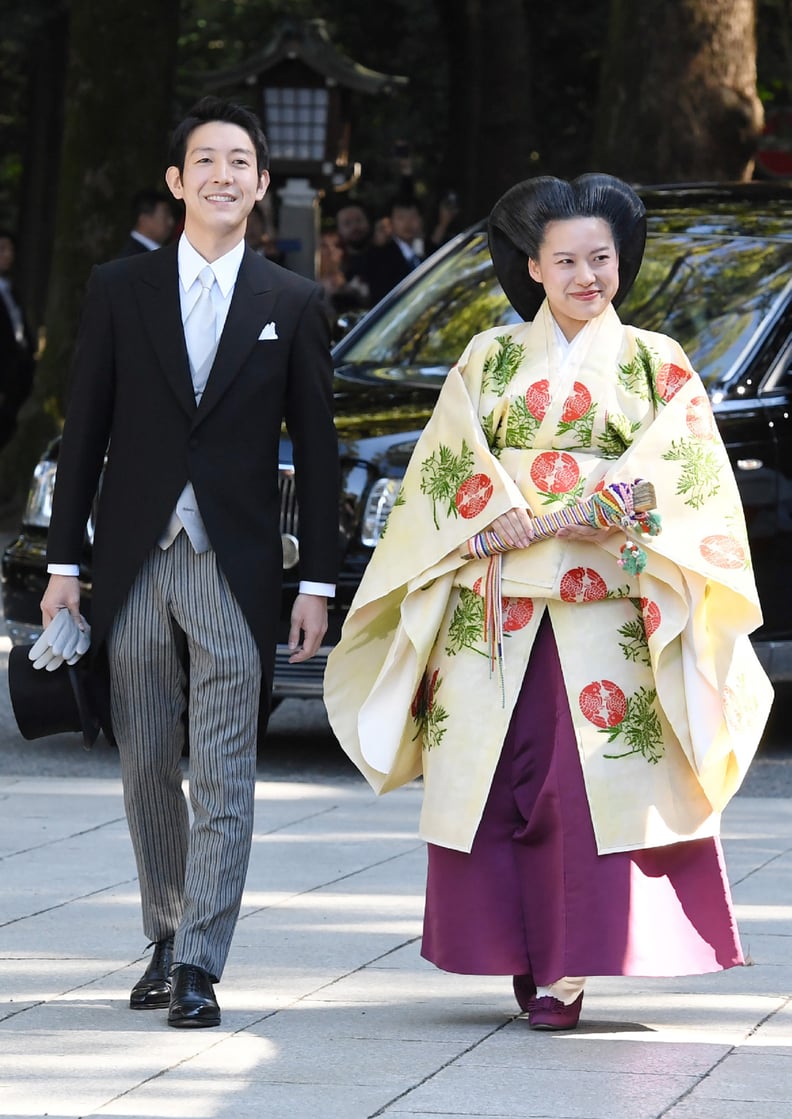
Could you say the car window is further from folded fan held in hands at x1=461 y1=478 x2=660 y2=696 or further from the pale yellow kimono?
folded fan held in hands at x1=461 y1=478 x2=660 y2=696

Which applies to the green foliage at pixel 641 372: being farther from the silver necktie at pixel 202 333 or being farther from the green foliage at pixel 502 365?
the silver necktie at pixel 202 333

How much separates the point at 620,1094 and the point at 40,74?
27661 mm

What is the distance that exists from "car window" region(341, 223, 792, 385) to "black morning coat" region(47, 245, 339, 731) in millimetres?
3330

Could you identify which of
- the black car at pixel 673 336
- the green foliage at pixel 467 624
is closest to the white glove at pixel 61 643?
the green foliage at pixel 467 624

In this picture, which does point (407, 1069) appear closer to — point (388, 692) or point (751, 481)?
point (388, 692)

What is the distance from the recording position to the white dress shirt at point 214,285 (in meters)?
4.52

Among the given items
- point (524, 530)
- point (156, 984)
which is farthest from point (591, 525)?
point (156, 984)

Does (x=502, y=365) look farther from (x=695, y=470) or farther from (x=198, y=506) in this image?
(x=198, y=506)

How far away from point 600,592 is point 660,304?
362cm

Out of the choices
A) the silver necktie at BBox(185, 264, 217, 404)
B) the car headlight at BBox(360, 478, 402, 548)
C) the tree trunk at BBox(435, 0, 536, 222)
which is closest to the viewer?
the silver necktie at BBox(185, 264, 217, 404)

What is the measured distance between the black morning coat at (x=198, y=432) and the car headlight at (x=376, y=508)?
2745 mm

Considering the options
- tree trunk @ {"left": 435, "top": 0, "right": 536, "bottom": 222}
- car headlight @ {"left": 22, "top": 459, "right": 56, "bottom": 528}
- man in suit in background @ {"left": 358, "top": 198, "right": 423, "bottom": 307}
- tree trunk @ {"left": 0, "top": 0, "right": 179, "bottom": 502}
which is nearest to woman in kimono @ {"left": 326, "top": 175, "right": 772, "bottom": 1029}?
car headlight @ {"left": 22, "top": 459, "right": 56, "bottom": 528}

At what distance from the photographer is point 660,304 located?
7.96m

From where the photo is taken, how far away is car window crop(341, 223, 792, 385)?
785 centimetres
